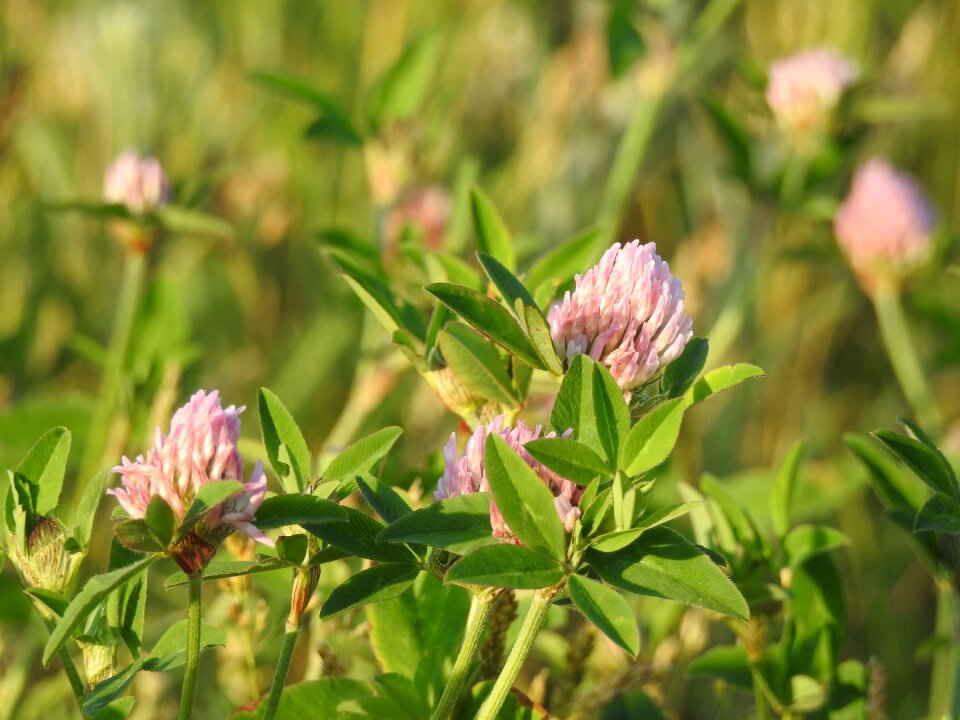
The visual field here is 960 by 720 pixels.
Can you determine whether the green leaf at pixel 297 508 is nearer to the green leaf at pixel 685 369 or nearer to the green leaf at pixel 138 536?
the green leaf at pixel 138 536

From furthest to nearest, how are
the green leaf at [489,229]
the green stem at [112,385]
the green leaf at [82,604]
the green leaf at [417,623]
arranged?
the green stem at [112,385] < the green leaf at [489,229] < the green leaf at [417,623] < the green leaf at [82,604]

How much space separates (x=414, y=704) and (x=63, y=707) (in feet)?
2.22

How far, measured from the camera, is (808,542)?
772 millimetres

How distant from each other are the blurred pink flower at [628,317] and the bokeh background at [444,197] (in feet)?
1.50

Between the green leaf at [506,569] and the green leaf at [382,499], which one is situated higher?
the green leaf at [382,499]

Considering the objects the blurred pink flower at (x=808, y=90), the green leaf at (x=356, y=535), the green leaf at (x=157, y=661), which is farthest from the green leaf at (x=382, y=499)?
the blurred pink flower at (x=808, y=90)

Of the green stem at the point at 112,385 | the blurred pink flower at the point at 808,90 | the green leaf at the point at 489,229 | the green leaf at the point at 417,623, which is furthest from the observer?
the blurred pink flower at the point at 808,90

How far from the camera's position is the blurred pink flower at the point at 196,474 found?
551 millimetres

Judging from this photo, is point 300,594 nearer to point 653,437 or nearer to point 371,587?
point 371,587

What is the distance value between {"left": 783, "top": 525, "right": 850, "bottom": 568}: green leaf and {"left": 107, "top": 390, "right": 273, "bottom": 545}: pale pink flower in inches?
15.0

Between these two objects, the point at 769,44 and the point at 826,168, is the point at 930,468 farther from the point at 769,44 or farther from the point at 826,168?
the point at 769,44

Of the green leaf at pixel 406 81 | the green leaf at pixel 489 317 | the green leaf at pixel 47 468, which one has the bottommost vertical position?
the green leaf at pixel 47 468

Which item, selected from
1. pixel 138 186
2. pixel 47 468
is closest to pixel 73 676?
pixel 47 468

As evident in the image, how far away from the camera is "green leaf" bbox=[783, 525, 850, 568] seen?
0.76 meters
